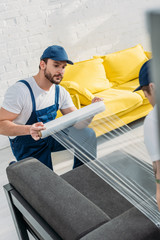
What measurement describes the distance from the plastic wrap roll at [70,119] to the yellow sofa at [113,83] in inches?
38.2

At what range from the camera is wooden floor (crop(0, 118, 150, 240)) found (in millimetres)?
1790

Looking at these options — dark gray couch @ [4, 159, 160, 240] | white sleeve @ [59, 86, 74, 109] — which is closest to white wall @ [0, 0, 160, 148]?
white sleeve @ [59, 86, 74, 109]

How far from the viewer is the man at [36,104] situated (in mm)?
2102

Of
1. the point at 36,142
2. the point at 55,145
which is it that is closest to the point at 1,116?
the point at 36,142

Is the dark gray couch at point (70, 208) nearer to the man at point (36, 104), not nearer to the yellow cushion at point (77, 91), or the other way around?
the man at point (36, 104)

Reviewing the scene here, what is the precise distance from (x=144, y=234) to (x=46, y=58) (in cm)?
151

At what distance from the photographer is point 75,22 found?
4043mm

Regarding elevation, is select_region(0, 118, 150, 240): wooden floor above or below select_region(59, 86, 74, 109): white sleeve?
below

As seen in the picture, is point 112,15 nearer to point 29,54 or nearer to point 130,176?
point 29,54

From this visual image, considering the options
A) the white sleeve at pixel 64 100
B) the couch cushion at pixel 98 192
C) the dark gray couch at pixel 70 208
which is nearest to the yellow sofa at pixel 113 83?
the white sleeve at pixel 64 100

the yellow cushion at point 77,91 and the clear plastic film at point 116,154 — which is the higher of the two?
the clear plastic film at point 116,154

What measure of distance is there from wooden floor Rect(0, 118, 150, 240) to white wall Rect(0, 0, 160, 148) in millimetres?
393

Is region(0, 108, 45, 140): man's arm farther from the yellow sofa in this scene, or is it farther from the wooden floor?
the yellow sofa

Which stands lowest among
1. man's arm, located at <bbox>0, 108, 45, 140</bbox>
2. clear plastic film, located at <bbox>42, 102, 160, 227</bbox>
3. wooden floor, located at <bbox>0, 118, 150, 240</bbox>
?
wooden floor, located at <bbox>0, 118, 150, 240</bbox>
